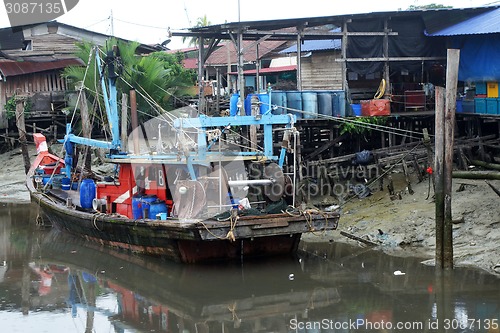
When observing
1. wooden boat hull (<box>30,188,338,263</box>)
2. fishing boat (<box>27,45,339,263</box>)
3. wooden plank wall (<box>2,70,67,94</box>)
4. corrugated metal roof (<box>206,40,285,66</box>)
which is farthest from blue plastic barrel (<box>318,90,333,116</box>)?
wooden plank wall (<box>2,70,67,94</box>)

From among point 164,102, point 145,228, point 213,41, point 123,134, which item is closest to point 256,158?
point 145,228

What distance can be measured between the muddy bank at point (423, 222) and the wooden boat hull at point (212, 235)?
77.4 inches

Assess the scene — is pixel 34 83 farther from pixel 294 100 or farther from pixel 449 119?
pixel 449 119

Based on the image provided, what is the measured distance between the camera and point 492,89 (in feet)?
67.5

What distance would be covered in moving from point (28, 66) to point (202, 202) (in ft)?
63.4

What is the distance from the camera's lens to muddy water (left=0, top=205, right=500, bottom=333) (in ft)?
37.9

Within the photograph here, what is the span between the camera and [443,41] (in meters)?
22.3

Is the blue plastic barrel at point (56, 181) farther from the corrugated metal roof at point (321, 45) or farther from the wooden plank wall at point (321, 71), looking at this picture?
the corrugated metal roof at point (321, 45)

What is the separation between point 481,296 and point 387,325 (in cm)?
185

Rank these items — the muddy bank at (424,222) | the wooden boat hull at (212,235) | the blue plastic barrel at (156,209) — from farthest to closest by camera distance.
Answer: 1. the blue plastic barrel at (156,209)
2. the muddy bank at (424,222)
3. the wooden boat hull at (212,235)

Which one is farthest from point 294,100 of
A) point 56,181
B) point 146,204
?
point 56,181

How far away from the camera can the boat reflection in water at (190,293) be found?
39.1ft

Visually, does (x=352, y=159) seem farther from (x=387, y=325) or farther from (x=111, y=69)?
(x=387, y=325)

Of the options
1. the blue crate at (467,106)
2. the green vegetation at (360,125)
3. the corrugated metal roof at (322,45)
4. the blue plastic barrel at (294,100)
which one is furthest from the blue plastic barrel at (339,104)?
the corrugated metal roof at (322,45)
